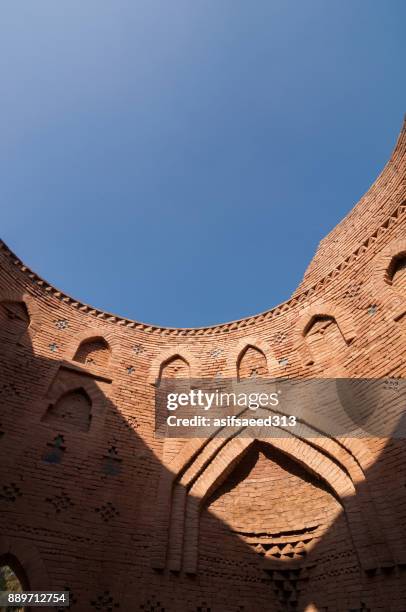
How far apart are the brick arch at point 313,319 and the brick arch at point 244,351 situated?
0.56 m

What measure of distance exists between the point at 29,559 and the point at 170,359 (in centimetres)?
435

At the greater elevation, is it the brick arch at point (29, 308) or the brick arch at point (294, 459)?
the brick arch at point (29, 308)

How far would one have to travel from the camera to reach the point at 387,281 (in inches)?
255

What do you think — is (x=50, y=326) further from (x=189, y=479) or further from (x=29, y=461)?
(x=189, y=479)

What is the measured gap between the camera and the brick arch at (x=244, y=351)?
776 cm

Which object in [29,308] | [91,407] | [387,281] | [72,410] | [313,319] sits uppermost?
[29,308]

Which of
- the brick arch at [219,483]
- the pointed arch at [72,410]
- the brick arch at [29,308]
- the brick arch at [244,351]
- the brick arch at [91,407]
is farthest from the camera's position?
the brick arch at [244,351]

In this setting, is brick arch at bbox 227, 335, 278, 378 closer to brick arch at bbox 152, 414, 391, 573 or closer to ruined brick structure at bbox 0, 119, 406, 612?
ruined brick structure at bbox 0, 119, 406, 612

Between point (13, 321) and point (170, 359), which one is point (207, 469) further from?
point (13, 321)

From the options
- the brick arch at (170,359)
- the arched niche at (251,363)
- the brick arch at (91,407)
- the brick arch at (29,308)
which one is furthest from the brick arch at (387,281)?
the brick arch at (29,308)

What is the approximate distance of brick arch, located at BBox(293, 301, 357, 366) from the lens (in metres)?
6.68

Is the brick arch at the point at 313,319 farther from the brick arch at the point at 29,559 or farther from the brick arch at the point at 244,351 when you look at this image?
the brick arch at the point at 29,559

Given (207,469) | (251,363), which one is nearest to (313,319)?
(251,363)

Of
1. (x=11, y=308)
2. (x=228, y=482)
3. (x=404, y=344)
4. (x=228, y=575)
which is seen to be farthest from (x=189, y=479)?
(x=11, y=308)
